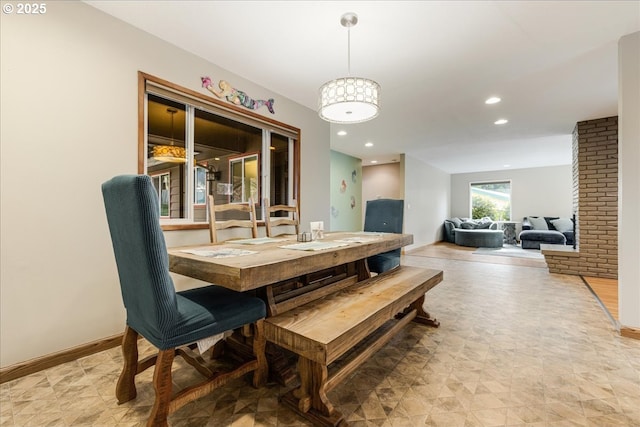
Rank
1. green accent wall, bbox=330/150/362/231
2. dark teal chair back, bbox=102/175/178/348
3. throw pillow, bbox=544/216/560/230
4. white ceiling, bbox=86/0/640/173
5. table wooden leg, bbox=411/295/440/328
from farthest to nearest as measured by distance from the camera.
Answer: throw pillow, bbox=544/216/560/230
green accent wall, bbox=330/150/362/231
table wooden leg, bbox=411/295/440/328
white ceiling, bbox=86/0/640/173
dark teal chair back, bbox=102/175/178/348

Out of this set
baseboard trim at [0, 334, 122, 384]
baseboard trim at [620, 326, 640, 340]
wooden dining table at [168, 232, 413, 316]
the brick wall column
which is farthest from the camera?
the brick wall column

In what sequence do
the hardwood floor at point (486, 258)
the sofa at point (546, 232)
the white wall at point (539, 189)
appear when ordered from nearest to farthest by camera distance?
the hardwood floor at point (486, 258) → the sofa at point (546, 232) → the white wall at point (539, 189)

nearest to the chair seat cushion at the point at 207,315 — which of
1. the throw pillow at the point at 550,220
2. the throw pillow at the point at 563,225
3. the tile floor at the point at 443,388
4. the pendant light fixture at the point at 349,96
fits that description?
the tile floor at the point at 443,388

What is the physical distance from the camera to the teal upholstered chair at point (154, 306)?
3.62ft

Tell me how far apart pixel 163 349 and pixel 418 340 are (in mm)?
1769

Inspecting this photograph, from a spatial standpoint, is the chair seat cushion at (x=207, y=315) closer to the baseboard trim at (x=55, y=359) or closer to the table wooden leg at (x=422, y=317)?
the baseboard trim at (x=55, y=359)

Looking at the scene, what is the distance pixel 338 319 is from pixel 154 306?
0.82 meters

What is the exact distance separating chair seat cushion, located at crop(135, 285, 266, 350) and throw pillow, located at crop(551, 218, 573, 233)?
9.09 meters

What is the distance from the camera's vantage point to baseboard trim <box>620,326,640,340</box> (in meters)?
2.14

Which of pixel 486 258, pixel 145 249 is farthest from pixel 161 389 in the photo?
pixel 486 258

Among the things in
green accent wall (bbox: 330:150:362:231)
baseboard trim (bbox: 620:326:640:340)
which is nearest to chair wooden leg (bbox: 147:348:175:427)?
baseboard trim (bbox: 620:326:640:340)

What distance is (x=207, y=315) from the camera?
1.28 metres

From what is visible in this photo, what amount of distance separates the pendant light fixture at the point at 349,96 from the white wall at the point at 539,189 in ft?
29.8

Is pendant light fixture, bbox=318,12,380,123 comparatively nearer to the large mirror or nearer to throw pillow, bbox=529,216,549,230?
the large mirror
